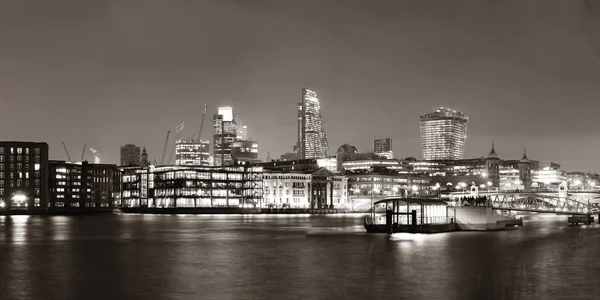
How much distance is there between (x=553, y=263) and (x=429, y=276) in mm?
16354

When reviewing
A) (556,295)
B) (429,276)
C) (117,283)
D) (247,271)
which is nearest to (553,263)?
(429,276)

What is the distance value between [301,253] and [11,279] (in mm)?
29896

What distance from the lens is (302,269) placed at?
187 ft

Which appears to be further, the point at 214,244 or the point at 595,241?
the point at 595,241

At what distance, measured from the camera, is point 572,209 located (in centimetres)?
17775

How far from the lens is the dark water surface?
43.8 meters

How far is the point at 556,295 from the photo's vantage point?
1693 inches

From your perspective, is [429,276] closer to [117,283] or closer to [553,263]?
[553,263]

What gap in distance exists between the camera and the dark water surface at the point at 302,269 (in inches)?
1722

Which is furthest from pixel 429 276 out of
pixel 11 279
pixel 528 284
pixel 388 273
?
pixel 11 279

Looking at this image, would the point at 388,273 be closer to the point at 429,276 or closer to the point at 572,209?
the point at 429,276

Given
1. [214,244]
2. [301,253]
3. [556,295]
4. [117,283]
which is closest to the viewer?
[556,295]

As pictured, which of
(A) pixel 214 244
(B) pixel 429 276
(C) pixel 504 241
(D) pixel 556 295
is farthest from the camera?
(C) pixel 504 241

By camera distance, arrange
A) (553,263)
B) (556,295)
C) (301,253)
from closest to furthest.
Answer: (556,295), (553,263), (301,253)
